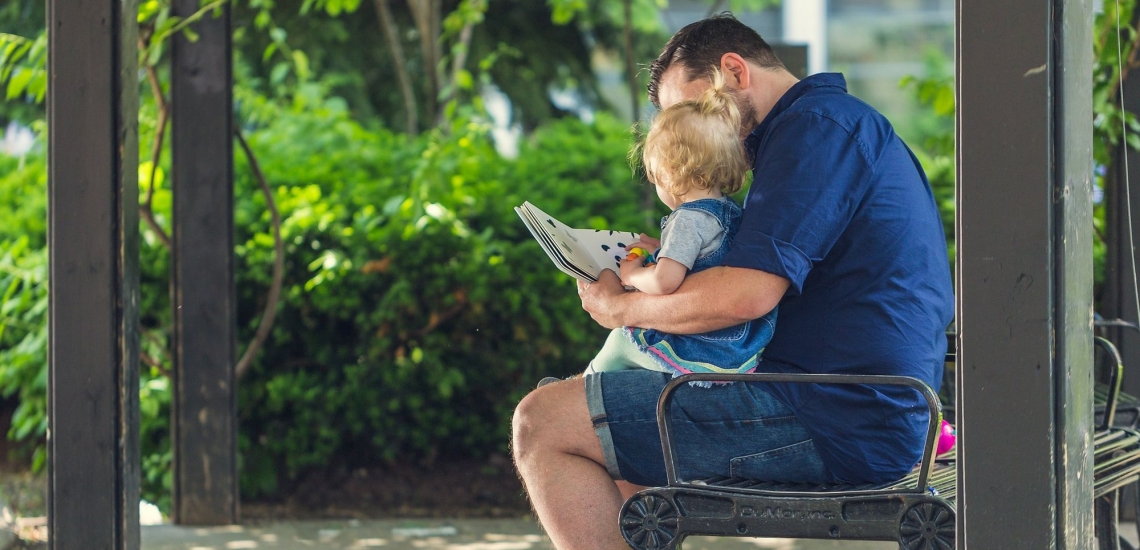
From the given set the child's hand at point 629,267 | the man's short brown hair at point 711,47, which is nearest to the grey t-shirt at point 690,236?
the child's hand at point 629,267

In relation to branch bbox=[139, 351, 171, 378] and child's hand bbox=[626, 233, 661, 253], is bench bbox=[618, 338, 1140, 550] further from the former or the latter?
branch bbox=[139, 351, 171, 378]

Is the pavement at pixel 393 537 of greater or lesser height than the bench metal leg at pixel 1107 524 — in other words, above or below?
below

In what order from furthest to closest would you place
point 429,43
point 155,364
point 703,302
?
1. point 429,43
2. point 155,364
3. point 703,302

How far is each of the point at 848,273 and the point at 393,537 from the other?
2715 millimetres

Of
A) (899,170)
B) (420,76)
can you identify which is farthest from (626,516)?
(420,76)

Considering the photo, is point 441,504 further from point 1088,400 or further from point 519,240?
point 1088,400

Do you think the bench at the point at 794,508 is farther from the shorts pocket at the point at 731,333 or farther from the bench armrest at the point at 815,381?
the shorts pocket at the point at 731,333

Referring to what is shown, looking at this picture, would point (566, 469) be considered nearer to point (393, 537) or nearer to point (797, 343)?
point (797, 343)

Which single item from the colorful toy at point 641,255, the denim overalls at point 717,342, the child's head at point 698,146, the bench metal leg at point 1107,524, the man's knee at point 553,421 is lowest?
the bench metal leg at point 1107,524

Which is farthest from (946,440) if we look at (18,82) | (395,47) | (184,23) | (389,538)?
(395,47)

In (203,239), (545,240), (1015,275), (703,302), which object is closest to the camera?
(1015,275)

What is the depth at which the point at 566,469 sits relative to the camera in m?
2.63

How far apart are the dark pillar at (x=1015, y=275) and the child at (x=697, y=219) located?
0.54m

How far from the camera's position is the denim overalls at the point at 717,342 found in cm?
260
